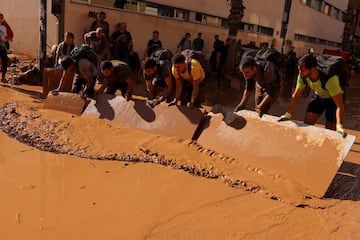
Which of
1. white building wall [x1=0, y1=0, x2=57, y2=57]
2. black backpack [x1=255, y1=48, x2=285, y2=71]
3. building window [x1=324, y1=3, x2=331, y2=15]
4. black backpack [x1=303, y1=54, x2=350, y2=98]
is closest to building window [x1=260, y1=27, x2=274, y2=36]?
building window [x1=324, y1=3, x2=331, y2=15]

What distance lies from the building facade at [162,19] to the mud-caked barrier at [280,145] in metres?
5.90

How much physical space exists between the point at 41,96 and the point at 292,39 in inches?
771

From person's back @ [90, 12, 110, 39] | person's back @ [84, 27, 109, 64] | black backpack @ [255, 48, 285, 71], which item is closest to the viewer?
black backpack @ [255, 48, 285, 71]

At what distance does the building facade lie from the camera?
9.90 m

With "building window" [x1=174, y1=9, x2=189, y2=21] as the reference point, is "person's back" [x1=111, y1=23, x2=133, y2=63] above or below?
below

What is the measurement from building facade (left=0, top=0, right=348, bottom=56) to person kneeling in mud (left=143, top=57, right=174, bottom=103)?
14.6 feet

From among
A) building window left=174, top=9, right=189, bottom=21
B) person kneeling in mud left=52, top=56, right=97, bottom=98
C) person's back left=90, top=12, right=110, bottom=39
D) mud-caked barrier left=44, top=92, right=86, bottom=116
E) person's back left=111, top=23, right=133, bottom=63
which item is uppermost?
building window left=174, top=9, right=189, bottom=21

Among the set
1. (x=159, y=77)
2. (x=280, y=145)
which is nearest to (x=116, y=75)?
(x=159, y=77)

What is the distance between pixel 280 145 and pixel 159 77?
2.13 metres

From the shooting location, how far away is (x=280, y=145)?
4.11 m

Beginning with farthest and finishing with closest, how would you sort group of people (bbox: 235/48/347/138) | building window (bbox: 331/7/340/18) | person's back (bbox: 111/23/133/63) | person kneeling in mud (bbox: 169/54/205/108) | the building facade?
building window (bbox: 331/7/340/18) < the building facade < person's back (bbox: 111/23/133/63) < person kneeling in mud (bbox: 169/54/205/108) < group of people (bbox: 235/48/347/138)

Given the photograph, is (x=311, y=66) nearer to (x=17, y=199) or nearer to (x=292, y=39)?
(x=17, y=199)

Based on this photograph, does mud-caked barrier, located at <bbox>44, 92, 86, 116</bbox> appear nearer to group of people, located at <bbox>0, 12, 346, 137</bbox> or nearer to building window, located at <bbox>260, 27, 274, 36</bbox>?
group of people, located at <bbox>0, 12, 346, 137</bbox>

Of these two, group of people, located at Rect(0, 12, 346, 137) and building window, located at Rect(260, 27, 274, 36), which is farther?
building window, located at Rect(260, 27, 274, 36)
